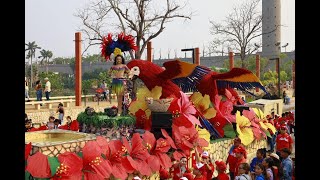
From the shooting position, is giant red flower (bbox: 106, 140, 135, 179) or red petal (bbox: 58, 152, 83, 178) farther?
giant red flower (bbox: 106, 140, 135, 179)

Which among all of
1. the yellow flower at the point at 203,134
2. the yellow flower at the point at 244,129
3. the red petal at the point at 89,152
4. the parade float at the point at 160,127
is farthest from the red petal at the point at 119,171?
the yellow flower at the point at 244,129

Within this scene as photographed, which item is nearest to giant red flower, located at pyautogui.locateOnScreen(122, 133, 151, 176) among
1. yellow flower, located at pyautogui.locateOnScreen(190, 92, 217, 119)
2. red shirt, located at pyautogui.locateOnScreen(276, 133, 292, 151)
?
red shirt, located at pyautogui.locateOnScreen(276, 133, 292, 151)

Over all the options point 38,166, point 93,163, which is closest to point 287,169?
point 93,163

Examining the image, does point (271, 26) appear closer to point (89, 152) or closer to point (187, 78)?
point (187, 78)

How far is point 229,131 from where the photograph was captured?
33.2ft

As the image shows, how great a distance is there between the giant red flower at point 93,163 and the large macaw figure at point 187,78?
11.5 ft

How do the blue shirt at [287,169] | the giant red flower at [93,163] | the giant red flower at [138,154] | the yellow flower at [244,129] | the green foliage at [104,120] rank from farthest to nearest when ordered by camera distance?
the yellow flower at [244,129]
the green foliage at [104,120]
the giant red flower at [138,154]
the blue shirt at [287,169]
the giant red flower at [93,163]

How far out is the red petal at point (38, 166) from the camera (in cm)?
496

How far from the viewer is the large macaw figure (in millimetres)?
9656

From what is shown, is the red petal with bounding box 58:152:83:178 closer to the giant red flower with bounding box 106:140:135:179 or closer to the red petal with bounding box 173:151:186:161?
the giant red flower with bounding box 106:140:135:179

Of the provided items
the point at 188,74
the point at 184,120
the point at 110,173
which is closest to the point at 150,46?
the point at 188,74

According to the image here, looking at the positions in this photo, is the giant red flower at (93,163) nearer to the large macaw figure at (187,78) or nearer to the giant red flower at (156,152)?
the giant red flower at (156,152)

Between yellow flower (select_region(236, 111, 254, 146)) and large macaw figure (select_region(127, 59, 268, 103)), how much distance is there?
3.16 feet

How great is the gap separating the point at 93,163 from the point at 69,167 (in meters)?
0.38
